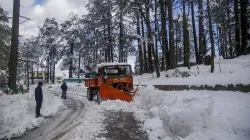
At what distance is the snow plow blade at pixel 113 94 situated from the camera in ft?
54.7

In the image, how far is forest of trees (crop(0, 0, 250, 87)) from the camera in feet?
79.6

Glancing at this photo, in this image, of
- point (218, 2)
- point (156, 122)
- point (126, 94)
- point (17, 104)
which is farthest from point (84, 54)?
point (156, 122)

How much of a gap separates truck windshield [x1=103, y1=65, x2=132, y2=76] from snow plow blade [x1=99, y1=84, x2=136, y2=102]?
5.13 feet

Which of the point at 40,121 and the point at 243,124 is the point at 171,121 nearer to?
the point at 243,124

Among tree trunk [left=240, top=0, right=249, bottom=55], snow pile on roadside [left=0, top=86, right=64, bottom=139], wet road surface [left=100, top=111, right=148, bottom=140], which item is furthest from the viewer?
tree trunk [left=240, top=0, right=249, bottom=55]

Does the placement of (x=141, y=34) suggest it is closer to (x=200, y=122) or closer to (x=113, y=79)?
(x=113, y=79)

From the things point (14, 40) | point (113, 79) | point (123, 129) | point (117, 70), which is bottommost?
point (123, 129)

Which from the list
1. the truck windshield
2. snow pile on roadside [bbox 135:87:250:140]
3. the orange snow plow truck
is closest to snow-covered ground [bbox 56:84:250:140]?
snow pile on roadside [bbox 135:87:250:140]

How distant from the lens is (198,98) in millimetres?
7953

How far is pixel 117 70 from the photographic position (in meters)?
19.6

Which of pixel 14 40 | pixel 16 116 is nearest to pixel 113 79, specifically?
pixel 14 40

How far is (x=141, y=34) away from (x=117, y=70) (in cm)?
1756

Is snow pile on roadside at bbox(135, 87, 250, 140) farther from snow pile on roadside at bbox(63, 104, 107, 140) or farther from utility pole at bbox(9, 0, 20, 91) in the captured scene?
utility pole at bbox(9, 0, 20, 91)

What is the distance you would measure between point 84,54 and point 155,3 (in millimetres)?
20494
